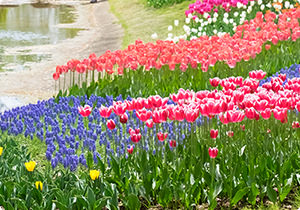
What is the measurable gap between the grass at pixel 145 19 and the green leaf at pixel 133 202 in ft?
40.8

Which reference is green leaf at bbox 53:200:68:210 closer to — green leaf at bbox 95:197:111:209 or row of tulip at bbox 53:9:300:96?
green leaf at bbox 95:197:111:209

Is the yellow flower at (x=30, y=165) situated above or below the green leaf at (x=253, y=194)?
above

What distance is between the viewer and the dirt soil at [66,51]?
1204 cm

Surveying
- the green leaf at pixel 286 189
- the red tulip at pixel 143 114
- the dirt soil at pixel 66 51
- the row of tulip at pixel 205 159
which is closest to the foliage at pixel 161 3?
the dirt soil at pixel 66 51

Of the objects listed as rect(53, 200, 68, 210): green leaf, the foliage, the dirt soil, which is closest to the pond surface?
the dirt soil

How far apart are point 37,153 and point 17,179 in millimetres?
1580

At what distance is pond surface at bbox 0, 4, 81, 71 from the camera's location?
1594cm

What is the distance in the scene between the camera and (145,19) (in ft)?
72.8

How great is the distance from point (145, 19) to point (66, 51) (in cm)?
597

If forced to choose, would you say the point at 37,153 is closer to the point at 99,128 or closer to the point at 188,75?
the point at 99,128

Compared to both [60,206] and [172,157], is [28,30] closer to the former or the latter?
[172,157]

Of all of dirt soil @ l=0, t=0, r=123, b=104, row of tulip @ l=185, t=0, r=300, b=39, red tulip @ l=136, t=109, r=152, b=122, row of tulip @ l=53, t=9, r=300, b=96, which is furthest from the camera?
row of tulip @ l=185, t=0, r=300, b=39

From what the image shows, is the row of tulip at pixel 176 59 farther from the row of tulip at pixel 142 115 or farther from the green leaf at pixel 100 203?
the green leaf at pixel 100 203

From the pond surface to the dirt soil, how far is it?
49cm
